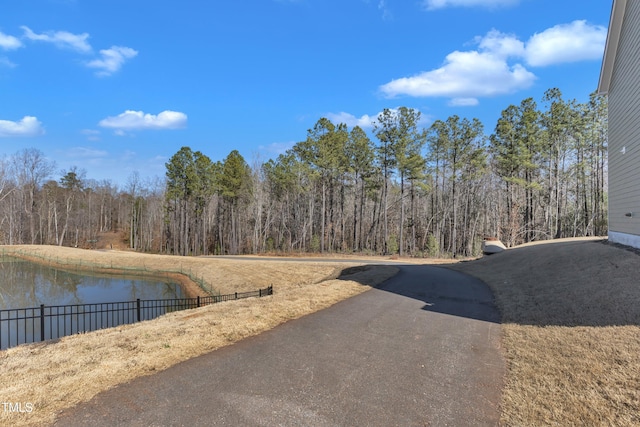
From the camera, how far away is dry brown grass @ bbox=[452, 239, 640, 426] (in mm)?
3148

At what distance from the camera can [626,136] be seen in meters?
11.2

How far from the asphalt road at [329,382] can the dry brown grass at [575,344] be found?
14.0 inches

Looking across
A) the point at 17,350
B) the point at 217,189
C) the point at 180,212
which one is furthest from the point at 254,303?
the point at 180,212

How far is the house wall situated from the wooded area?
17.3m

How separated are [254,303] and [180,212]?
4154 cm

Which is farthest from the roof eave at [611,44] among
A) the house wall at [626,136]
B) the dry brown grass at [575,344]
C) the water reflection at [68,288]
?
the water reflection at [68,288]

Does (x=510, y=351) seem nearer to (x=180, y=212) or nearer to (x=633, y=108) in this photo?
(x=633, y=108)

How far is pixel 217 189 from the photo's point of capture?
41469 mm

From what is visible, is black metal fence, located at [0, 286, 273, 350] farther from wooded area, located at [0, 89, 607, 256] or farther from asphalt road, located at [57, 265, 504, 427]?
wooded area, located at [0, 89, 607, 256]

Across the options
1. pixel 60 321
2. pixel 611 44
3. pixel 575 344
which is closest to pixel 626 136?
pixel 611 44

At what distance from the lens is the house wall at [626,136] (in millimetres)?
10234

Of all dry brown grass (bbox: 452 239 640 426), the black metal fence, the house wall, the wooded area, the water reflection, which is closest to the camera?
dry brown grass (bbox: 452 239 640 426)

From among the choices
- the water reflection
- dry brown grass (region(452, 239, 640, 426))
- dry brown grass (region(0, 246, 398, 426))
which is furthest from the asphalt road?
the water reflection

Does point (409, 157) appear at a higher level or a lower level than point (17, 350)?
higher
